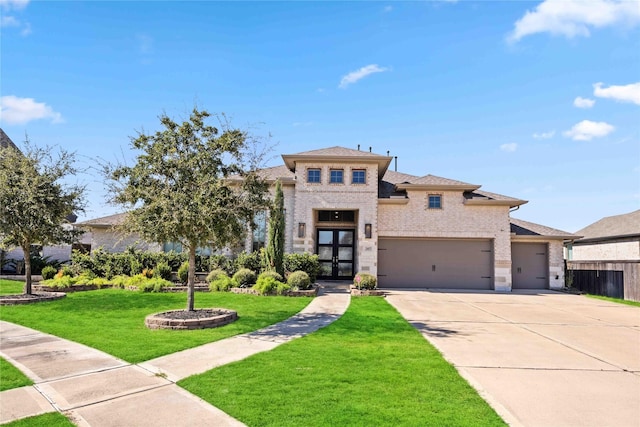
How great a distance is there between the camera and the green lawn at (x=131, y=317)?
713 cm

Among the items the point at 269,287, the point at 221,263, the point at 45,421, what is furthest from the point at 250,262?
the point at 45,421

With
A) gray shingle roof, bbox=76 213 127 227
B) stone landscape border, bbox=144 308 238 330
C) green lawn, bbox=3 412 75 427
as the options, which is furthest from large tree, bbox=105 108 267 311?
gray shingle roof, bbox=76 213 127 227

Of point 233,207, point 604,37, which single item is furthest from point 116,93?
point 604,37

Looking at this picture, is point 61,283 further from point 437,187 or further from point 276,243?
point 437,187

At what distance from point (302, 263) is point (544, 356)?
37.9 feet

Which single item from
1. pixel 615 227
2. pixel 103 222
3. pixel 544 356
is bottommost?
pixel 544 356

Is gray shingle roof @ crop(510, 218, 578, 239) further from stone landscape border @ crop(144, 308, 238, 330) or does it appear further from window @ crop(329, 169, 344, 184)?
stone landscape border @ crop(144, 308, 238, 330)

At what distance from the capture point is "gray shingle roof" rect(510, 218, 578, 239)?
19.5m

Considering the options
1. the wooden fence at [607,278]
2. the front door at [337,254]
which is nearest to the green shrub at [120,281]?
the front door at [337,254]

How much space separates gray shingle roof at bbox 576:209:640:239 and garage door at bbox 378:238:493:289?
31.3 ft

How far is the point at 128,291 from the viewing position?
15.4 m

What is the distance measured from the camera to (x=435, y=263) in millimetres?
19547

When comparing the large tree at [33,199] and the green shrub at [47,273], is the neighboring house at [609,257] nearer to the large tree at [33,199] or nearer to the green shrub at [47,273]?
the large tree at [33,199]

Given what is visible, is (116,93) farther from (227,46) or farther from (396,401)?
(396,401)
